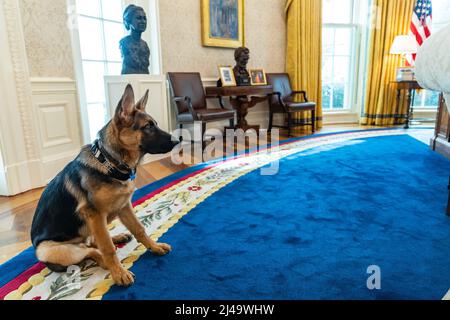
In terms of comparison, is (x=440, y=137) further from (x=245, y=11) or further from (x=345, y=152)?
(x=245, y=11)

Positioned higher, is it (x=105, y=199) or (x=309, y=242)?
(x=105, y=199)

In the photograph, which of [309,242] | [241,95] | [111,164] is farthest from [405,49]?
[111,164]

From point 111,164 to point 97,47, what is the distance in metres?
2.68

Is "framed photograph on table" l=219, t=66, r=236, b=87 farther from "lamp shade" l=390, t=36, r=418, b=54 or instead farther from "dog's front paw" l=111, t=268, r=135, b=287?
"dog's front paw" l=111, t=268, r=135, b=287

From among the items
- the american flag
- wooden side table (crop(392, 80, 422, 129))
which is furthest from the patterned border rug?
the american flag

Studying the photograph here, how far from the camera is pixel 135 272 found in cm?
137

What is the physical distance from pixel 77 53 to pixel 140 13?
2.34 ft

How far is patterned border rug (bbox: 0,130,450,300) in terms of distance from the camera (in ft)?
4.14

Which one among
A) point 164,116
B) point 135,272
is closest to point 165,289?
point 135,272

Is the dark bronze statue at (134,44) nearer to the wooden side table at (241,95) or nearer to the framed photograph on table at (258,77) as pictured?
the wooden side table at (241,95)

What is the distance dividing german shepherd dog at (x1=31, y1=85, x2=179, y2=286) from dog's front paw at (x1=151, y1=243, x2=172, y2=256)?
20 centimetres

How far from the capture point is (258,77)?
16.0ft

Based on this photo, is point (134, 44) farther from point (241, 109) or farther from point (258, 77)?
point (258, 77)

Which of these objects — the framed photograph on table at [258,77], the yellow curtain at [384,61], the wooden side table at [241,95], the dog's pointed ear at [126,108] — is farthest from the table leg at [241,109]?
the dog's pointed ear at [126,108]
